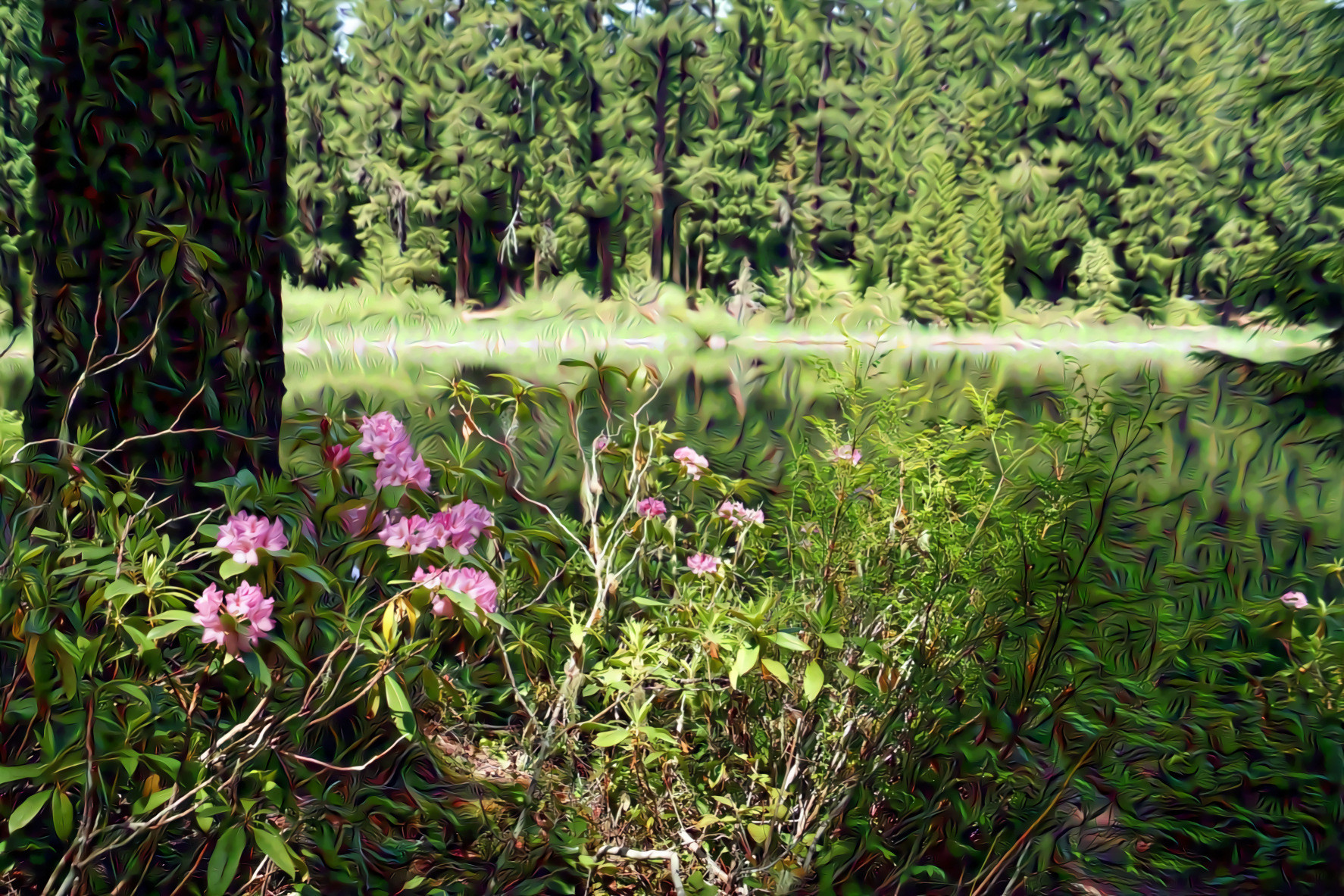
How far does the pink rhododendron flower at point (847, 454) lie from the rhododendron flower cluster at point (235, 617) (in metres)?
1.07

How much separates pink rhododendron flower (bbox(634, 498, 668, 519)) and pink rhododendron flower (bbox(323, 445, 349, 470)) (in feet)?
1.95

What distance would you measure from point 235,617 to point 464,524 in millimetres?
365

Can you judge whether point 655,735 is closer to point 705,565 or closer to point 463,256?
point 705,565

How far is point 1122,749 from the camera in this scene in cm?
187

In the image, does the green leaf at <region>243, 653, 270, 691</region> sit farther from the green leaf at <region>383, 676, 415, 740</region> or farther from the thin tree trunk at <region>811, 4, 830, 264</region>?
the thin tree trunk at <region>811, 4, 830, 264</region>

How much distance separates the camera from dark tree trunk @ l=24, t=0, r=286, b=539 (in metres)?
1.77

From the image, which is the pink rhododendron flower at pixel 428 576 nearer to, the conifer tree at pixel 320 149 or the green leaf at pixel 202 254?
the green leaf at pixel 202 254

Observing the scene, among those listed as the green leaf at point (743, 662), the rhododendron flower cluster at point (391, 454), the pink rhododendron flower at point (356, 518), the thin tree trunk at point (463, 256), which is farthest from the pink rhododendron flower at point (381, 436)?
the thin tree trunk at point (463, 256)

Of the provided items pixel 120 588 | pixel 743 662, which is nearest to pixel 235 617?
pixel 120 588

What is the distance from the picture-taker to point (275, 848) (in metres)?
1.28

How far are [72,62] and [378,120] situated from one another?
26.5 feet

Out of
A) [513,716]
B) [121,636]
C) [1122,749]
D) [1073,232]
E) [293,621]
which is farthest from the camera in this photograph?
[1073,232]

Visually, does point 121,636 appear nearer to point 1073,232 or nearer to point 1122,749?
point 1122,749

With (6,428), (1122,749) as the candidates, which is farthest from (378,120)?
(1122,749)
